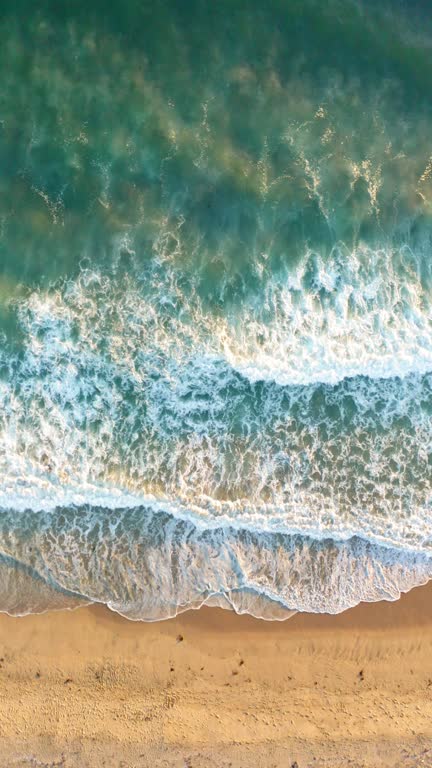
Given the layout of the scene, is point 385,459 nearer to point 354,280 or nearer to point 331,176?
point 354,280

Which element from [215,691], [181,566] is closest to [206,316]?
[181,566]

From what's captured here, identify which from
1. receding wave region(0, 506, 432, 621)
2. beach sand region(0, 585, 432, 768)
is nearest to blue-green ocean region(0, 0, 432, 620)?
receding wave region(0, 506, 432, 621)

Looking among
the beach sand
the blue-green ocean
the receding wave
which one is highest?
the blue-green ocean

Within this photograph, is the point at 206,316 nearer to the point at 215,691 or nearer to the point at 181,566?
the point at 181,566

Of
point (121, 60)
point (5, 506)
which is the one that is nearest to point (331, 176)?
point (121, 60)

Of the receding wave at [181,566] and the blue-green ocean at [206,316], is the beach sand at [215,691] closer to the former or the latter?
the receding wave at [181,566]

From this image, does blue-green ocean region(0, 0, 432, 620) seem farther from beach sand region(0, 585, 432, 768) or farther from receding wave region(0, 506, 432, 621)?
beach sand region(0, 585, 432, 768)
